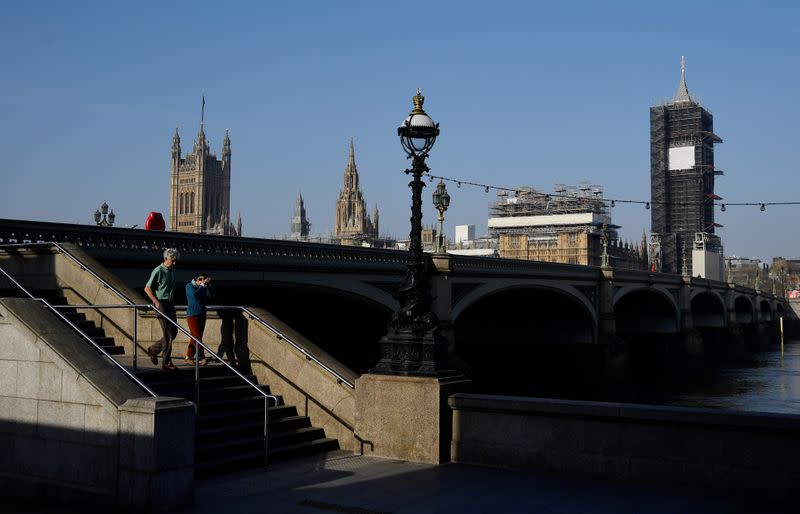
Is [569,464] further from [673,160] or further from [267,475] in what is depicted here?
[673,160]

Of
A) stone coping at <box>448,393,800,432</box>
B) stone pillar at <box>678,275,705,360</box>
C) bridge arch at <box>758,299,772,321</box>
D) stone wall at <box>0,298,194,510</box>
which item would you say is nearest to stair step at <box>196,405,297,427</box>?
stone wall at <box>0,298,194,510</box>

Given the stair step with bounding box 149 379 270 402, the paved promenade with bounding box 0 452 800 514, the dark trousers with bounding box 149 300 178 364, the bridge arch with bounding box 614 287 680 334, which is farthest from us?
the bridge arch with bounding box 614 287 680 334

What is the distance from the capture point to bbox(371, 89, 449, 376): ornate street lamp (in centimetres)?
1092

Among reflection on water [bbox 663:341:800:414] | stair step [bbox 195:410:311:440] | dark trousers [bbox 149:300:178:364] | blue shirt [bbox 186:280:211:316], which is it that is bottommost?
reflection on water [bbox 663:341:800:414]

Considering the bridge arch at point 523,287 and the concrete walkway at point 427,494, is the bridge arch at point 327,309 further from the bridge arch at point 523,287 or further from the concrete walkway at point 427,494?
the concrete walkway at point 427,494

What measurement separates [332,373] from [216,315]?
205 cm

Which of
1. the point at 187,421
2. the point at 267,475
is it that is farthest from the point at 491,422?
the point at 187,421

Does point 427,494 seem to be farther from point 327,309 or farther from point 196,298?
point 327,309

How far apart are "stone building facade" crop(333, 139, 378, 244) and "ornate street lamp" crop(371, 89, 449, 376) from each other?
174m

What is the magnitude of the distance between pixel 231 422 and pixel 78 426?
233 cm

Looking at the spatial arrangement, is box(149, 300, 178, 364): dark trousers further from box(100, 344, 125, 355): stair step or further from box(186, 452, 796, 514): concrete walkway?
box(186, 452, 796, 514): concrete walkway

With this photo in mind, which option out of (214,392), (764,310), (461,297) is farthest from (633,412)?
(764,310)

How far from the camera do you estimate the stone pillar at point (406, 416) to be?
10.6 metres

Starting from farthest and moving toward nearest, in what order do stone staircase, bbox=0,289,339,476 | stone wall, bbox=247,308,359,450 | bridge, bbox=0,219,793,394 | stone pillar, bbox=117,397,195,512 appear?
1. bridge, bbox=0,219,793,394
2. stone wall, bbox=247,308,359,450
3. stone staircase, bbox=0,289,339,476
4. stone pillar, bbox=117,397,195,512
